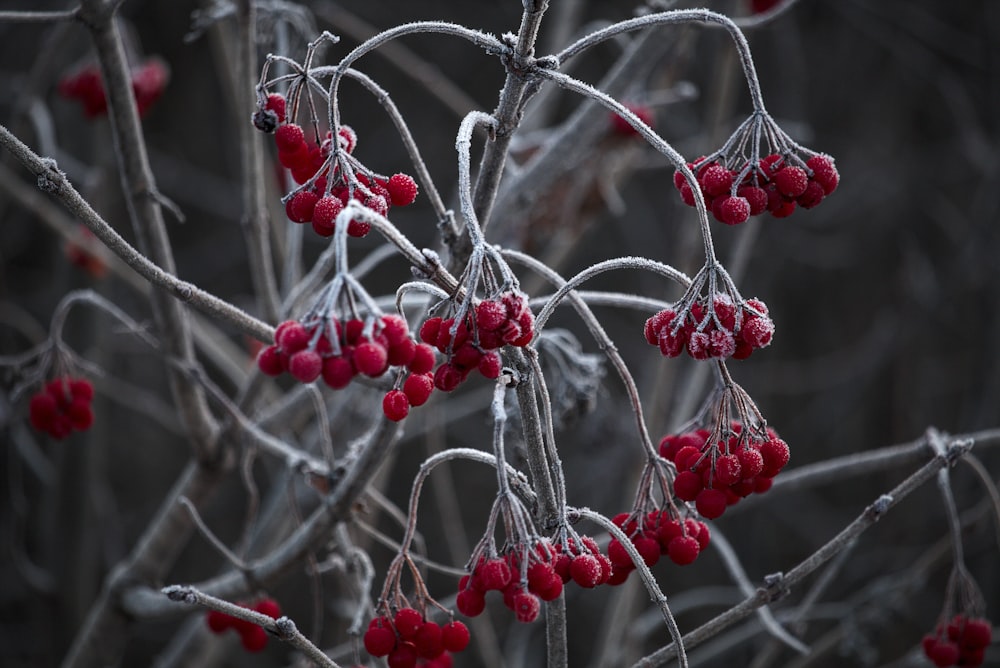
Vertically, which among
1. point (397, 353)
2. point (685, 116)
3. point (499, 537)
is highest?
point (685, 116)

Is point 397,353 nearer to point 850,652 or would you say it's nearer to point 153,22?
point 850,652

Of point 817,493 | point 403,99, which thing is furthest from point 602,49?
point 817,493

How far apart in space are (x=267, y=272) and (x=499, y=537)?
2881 mm

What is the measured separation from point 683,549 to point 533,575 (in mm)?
263

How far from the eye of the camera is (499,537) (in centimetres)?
448

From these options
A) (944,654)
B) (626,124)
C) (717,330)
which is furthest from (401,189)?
(626,124)

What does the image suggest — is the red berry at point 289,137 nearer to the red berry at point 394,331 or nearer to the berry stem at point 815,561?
the red berry at point 394,331

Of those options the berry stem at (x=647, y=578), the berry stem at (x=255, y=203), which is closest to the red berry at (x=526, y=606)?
the berry stem at (x=647, y=578)

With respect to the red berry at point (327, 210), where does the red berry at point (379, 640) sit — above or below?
below

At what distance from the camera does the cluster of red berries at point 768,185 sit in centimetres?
109

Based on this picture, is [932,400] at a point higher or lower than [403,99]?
lower

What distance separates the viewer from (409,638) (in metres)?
1.17

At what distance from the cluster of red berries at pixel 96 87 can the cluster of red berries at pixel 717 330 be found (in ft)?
6.43

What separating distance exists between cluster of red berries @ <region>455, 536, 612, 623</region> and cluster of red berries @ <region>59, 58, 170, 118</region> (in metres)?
1.93
